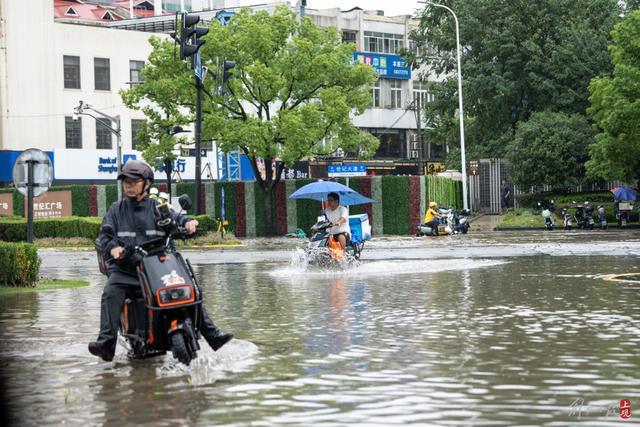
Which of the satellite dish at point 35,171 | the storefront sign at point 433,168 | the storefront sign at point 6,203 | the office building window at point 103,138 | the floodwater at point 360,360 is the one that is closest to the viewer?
the floodwater at point 360,360

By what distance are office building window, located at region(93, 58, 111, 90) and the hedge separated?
50760 mm

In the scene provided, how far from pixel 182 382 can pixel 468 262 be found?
54.3 feet

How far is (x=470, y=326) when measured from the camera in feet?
39.5

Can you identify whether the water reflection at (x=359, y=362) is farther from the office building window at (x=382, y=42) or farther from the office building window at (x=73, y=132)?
the office building window at (x=382, y=42)

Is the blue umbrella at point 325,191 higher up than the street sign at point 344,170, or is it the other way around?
the street sign at point 344,170

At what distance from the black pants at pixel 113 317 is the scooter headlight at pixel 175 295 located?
0.38 m

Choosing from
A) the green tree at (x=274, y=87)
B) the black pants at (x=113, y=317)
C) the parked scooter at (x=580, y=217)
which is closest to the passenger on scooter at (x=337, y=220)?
the black pants at (x=113, y=317)

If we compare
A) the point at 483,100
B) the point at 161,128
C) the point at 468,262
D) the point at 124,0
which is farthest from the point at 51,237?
the point at 124,0

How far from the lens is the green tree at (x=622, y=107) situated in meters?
49.7

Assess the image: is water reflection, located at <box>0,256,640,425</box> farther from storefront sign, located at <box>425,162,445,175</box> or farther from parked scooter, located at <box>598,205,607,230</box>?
storefront sign, located at <box>425,162,445,175</box>

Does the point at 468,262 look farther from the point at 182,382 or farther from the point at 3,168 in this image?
the point at 3,168

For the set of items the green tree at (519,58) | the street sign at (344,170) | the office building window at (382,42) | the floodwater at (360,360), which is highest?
the office building window at (382,42)

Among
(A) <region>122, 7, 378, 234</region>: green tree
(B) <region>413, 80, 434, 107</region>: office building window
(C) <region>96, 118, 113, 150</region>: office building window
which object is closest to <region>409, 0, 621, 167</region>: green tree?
(A) <region>122, 7, 378, 234</region>: green tree

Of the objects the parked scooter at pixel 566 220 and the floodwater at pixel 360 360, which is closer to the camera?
the floodwater at pixel 360 360
